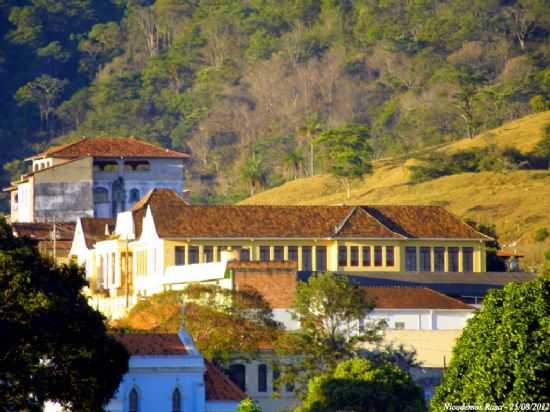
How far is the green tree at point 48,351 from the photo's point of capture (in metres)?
70.4

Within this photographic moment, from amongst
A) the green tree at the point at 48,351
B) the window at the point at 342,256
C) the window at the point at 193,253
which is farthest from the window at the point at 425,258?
the green tree at the point at 48,351

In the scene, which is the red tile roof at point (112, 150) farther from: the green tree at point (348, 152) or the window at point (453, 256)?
the window at point (453, 256)

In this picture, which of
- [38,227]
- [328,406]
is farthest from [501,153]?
[328,406]

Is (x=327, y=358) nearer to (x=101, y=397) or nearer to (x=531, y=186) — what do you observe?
(x=101, y=397)

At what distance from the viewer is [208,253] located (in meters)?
115

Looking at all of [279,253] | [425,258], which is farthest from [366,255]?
[279,253]

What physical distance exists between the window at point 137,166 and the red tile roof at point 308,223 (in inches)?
1490

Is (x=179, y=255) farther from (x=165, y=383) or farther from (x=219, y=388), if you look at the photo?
(x=165, y=383)

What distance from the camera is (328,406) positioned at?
80.8 meters

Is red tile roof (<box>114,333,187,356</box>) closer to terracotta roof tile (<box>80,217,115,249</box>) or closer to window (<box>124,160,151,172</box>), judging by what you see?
terracotta roof tile (<box>80,217,115,249</box>)

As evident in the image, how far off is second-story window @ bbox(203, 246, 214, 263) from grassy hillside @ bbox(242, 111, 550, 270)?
26550mm

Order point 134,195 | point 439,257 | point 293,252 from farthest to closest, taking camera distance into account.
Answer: point 134,195 < point 439,257 < point 293,252

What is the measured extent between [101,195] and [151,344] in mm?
70872

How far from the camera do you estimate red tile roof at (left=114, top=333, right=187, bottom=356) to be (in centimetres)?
8212
